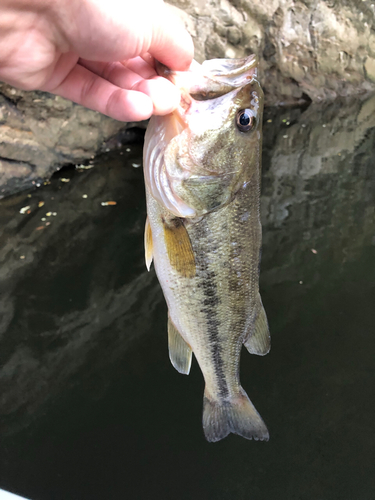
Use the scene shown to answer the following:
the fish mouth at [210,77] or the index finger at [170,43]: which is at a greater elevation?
the index finger at [170,43]

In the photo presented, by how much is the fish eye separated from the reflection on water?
2111mm

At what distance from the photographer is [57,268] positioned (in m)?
3.81

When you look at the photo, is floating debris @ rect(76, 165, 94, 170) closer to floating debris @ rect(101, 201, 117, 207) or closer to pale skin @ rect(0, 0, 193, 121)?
floating debris @ rect(101, 201, 117, 207)

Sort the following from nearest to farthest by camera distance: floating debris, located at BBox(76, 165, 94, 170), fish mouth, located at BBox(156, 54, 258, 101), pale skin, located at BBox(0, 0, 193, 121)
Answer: pale skin, located at BBox(0, 0, 193, 121), fish mouth, located at BBox(156, 54, 258, 101), floating debris, located at BBox(76, 165, 94, 170)

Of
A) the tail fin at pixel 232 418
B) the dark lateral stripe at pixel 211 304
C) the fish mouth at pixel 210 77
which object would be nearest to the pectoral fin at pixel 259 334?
the dark lateral stripe at pixel 211 304

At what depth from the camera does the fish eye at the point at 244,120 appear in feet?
4.12

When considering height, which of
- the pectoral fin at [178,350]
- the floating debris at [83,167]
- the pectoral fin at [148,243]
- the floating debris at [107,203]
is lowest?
the floating debris at [83,167]

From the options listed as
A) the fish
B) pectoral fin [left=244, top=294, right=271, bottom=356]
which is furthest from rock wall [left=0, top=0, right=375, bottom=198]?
pectoral fin [left=244, top=294, right=271, bottom=356]

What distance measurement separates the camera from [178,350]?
1.66 metres

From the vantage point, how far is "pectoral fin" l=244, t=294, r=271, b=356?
5.36ft

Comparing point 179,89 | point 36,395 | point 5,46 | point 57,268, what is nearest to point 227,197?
point 179,89

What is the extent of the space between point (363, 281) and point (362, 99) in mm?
9064

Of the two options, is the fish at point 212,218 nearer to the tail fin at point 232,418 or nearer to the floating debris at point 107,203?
the tail fin at point 232,418

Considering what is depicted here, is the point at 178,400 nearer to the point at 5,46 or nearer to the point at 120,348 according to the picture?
the point at 120,348
